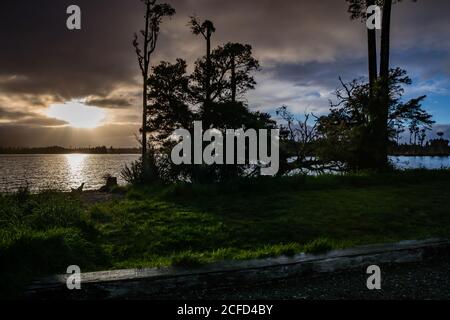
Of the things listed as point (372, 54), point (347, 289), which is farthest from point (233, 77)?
point (347, 289)

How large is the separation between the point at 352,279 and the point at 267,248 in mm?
1629

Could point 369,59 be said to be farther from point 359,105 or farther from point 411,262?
point 411,262

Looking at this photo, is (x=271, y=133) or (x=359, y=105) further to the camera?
(x=359, y=105)

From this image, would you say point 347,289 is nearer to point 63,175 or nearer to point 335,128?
point 335,128

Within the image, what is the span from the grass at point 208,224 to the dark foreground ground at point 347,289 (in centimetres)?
64

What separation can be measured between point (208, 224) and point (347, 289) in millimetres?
4169

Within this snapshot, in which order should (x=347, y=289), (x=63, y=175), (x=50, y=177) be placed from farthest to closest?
(x=63, y=175)
(x=50, y=177)
(x=347, y=289)

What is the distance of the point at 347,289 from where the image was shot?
459 cm

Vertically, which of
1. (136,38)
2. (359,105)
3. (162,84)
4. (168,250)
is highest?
(136,38)

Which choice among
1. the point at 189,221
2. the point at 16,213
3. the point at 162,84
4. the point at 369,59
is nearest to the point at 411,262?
the point at 189,221

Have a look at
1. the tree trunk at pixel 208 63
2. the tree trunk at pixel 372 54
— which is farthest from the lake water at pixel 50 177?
the tree trunk at pixel 372 54

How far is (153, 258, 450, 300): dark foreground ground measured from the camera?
439cm

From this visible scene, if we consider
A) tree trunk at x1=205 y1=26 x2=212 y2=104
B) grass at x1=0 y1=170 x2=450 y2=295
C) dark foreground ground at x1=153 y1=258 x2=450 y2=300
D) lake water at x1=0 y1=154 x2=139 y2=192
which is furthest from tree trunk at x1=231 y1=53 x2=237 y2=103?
dark foreground ground at x1=153 y1=258 x2=450 y2=300
